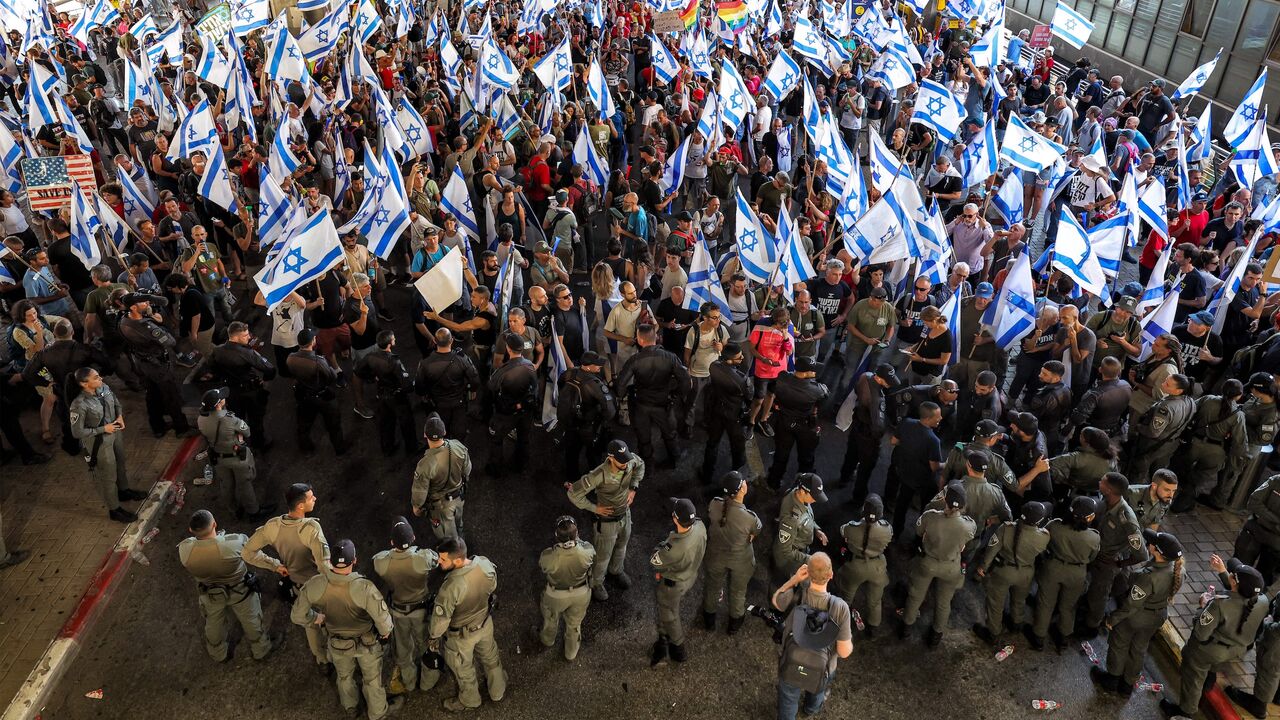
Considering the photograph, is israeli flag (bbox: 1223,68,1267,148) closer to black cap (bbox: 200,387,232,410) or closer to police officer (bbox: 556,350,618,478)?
police officer (bbox: 556,350,618,478)

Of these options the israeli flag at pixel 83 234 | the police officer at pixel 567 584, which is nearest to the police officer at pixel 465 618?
the police officer at pixel 567 584

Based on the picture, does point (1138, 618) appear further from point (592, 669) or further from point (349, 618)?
point (349, 618)

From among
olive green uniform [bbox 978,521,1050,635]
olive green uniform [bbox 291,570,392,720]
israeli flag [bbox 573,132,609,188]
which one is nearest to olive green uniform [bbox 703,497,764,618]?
A: olive green uniform [bbox 978,521,1050,635]

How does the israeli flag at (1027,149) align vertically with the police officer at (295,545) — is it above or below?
above

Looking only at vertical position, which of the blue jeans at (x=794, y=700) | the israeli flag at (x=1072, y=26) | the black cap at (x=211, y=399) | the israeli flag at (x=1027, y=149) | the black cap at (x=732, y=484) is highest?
the israeli flag at (x=1072, y=26)

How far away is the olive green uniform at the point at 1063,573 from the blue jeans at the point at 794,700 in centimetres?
233

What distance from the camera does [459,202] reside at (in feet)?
42.9

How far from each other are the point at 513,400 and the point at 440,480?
1.49m

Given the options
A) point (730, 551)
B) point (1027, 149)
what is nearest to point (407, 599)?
point (730, 551)

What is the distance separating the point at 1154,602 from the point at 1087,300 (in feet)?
21.2

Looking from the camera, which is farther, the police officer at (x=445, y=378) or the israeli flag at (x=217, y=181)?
the israeli flag at (x=217, y=181)

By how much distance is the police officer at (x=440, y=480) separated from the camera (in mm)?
8234

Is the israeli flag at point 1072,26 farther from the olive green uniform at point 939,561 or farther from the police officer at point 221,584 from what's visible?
the police officer at point 221,584

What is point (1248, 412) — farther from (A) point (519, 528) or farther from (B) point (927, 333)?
(A) point (519, 528)
